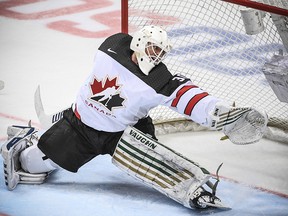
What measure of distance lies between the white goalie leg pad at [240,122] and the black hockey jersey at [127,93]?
43 millimetres

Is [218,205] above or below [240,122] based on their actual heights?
below

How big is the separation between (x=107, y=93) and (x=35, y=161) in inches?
17.2

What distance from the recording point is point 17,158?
11.3ft

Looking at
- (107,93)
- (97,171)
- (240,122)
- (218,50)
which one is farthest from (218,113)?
(218,50)

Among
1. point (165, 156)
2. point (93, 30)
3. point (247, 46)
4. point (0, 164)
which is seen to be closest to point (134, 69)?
point (165, 156)

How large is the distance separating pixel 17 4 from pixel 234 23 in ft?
7.42

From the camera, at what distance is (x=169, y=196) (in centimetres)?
325

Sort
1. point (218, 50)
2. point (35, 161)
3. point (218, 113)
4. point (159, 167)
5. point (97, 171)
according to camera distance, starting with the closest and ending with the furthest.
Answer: point (218, 113) < point (159, 167) < point (35, 161) < point (97, 171) < point (218, 50)

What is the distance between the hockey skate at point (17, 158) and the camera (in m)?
3.33

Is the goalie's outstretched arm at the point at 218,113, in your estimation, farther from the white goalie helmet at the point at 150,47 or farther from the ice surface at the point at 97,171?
the ice surface at the point at 97,171

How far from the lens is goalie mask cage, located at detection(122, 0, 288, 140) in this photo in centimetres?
392

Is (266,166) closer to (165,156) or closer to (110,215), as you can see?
(165,156)

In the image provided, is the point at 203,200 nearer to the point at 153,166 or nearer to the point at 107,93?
the point at 153,166

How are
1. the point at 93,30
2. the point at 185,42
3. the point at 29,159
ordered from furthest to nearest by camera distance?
the point at 93,30 < the point at 185,42 < the point at 29,159
